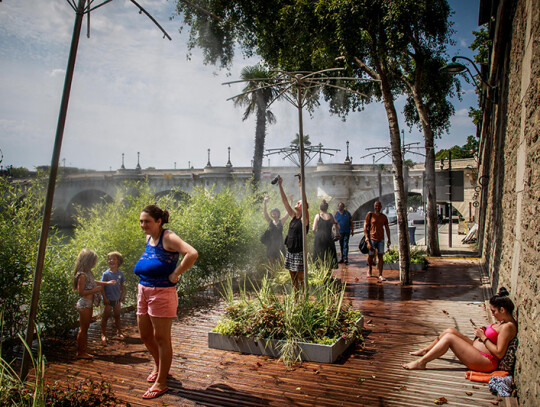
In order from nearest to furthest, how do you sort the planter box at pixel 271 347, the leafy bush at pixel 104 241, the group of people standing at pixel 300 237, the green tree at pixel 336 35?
the planter box at pixel 271 347 → the leafy bush at pixel 104 241 → the group of people standing at pixel 300 237 → the green tree at pixel 336 35

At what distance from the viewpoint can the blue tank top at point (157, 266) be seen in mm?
4012

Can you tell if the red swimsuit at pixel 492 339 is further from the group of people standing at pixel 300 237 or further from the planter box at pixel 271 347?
the group of people standing at pixel 300 237

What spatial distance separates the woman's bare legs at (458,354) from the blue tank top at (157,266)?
2652 millimetres

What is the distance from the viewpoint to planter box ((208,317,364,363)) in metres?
4.74

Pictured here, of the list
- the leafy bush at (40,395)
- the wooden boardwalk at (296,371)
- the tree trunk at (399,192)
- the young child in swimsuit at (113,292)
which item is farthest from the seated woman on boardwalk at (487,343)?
the tree trunk at (399,192)

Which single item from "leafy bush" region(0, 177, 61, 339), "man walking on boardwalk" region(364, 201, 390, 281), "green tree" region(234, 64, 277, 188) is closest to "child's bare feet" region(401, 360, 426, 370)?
"leafy bush" region(0, 177, 61, 339)

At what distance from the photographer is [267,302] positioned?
5523mm

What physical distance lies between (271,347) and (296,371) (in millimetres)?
551

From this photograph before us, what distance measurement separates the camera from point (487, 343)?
13.8 feet

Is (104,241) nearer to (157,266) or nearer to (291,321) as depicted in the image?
(157,266)

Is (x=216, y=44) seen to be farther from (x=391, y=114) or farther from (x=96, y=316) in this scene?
(x=96, y=316)

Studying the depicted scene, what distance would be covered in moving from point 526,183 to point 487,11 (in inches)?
343

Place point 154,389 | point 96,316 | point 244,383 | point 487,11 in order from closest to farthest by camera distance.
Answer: point 154,389 → point 244,383 → point 96,316 → point 487,11

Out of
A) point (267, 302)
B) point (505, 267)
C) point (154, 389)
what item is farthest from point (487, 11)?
point (154, 389)
